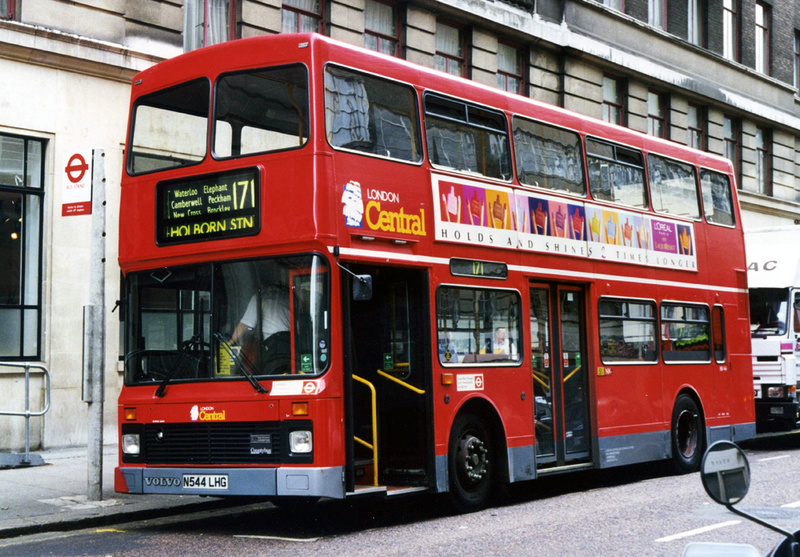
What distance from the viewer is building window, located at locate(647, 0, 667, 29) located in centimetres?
2836

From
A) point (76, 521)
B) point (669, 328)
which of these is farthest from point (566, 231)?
point (76, 521)

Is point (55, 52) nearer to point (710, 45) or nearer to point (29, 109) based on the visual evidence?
point (29, 109)

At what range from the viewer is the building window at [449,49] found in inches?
866

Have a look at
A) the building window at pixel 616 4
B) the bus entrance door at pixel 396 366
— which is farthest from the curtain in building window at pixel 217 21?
the building window at pixel 616 4

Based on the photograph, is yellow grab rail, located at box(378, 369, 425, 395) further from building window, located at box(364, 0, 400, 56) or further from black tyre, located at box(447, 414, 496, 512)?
building window, located at box(364, 0, 400, 56)

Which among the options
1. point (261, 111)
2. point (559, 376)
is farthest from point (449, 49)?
point (261, 111)

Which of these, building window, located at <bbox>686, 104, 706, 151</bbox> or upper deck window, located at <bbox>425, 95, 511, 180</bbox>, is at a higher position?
building window, located at <bbox>686, 104, 706, 151</bbox>

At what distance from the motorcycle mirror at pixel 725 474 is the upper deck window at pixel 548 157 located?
843 cm

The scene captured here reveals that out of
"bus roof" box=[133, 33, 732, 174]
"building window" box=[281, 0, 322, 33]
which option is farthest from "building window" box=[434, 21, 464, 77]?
"bus roof" box=[133, 33, 732, 174]

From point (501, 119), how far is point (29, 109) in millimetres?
7424

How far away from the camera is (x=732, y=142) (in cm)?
3200

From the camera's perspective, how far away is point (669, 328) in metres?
14.3

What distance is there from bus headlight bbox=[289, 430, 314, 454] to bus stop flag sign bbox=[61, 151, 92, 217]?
3781 millimetres

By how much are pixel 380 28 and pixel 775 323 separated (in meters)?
9.23
